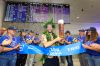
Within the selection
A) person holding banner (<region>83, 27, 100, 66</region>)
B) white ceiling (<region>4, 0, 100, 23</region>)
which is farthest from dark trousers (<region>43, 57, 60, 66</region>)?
white ceiling (<region>4, 0, 100, 23</region>)

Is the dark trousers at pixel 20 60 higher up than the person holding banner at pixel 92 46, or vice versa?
the person holding banner at pixel 92 46

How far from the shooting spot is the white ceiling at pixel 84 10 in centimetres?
845

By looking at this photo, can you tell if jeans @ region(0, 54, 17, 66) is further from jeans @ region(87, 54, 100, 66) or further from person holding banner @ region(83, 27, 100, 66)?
jeans @ region(87, 54, 100, 66)

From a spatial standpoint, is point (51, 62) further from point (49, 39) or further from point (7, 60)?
point (7, 60)

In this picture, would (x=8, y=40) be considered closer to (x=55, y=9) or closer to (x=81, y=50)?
(x=81, y=50)

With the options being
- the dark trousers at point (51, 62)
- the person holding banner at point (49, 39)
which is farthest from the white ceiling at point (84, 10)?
the dark trousers at point (51, 62)

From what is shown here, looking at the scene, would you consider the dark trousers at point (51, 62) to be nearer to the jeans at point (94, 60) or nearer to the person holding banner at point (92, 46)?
the person holding banner at point (92, 46)

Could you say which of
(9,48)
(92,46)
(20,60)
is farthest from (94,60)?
(20,60)

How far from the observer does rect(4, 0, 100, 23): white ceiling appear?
333 inches

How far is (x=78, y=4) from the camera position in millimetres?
8656

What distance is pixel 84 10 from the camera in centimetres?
952

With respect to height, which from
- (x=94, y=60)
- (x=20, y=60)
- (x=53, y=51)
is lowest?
(x=20, y=60)

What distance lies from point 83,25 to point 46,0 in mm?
3968

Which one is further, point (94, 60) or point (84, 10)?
point (84, 10)
